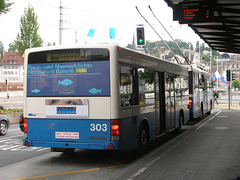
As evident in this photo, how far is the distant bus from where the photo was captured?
19.7 meters

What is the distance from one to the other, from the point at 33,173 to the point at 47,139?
1051mm

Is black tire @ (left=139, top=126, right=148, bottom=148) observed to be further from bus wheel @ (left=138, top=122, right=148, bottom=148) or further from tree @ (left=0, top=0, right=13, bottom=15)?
tree @ (left=0, top=0, right=13, bottom=15)

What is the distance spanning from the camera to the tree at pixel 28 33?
73938 millimetres

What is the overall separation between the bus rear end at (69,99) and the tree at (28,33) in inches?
2639

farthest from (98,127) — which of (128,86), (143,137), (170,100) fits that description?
(170,100)

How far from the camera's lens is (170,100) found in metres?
13.7

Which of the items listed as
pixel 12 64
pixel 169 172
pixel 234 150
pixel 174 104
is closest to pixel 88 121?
pixel 169 172

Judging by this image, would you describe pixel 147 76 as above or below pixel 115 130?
above

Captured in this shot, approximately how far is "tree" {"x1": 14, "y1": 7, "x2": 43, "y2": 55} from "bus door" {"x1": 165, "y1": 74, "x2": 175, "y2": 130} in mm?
63093

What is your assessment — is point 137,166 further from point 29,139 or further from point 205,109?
point 205,109

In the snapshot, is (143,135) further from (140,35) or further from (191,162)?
(140,35)

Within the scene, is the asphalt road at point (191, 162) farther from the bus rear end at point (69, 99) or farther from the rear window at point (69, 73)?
the rear window at point (69, 73)

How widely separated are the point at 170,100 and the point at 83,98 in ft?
18.9

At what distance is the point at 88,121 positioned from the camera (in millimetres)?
8531
